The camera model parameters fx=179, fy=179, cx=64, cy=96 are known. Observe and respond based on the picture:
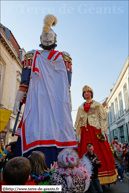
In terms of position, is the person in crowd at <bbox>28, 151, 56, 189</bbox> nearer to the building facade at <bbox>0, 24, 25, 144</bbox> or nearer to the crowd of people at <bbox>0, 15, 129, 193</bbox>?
the crowd of people at <bbox>0, 15, 129, 193</bbox>

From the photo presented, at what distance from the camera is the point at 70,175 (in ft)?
5.81

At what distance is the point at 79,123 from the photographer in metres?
4.19

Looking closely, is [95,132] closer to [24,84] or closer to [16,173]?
[24,84]

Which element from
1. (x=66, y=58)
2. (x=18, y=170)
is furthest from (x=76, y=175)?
(x=66, y=58)

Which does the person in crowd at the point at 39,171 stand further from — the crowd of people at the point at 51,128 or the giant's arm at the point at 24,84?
the giant's arm at the point at 24,84

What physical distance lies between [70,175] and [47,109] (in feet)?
3.97

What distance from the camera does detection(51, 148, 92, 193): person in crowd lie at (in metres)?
1.71

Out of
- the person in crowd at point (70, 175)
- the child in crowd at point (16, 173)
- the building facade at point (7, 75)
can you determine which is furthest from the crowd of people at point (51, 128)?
the building facade at point (7, 75)

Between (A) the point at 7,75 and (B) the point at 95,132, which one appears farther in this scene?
(A) the point at 7,75

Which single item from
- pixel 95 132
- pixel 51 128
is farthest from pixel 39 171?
pixel 95 132

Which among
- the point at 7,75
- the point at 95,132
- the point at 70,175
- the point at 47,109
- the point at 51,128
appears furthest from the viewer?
the point at 7,75

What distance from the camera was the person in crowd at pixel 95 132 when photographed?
12.0ft

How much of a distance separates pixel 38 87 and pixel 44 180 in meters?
1.49

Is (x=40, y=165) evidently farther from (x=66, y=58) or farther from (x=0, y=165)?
(x=66, y=58)
